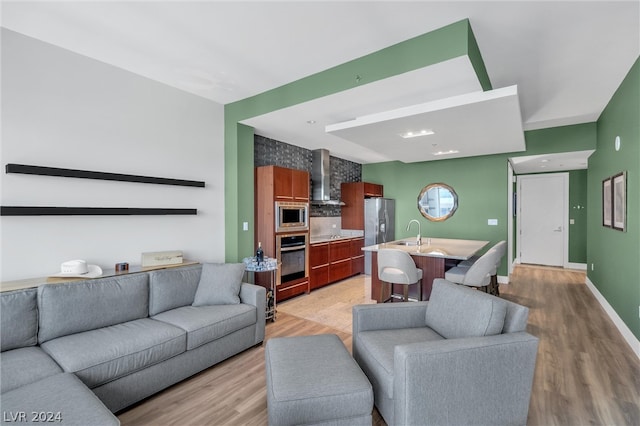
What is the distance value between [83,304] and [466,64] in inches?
138

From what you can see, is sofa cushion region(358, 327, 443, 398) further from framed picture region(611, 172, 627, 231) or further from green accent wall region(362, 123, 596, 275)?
green accent wall region(362, 123, 596, 275)

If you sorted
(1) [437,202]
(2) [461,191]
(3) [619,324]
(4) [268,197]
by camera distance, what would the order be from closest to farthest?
(3) [619,324], (4) [268,197], (2) [461,191], (1) [437,202]

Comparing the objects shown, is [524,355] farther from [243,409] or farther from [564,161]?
[564,161]

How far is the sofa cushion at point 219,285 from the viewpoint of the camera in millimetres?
2926

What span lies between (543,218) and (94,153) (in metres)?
8.57

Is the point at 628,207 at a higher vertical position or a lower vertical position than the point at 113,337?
higher

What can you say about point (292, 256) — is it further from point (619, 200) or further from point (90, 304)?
point (619, 200)

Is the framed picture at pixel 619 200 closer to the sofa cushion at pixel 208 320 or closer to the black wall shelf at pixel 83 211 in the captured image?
the sofa cushion at pixel 208 320

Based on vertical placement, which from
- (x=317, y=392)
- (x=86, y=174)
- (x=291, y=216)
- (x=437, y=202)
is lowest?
(x=317, y=392)

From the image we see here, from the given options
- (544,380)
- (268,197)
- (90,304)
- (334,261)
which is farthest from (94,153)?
(544,380)

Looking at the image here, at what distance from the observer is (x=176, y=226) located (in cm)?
355

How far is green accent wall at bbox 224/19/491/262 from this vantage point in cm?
237

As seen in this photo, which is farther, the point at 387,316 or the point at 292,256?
the point at 292,256

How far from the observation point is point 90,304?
2316mm
